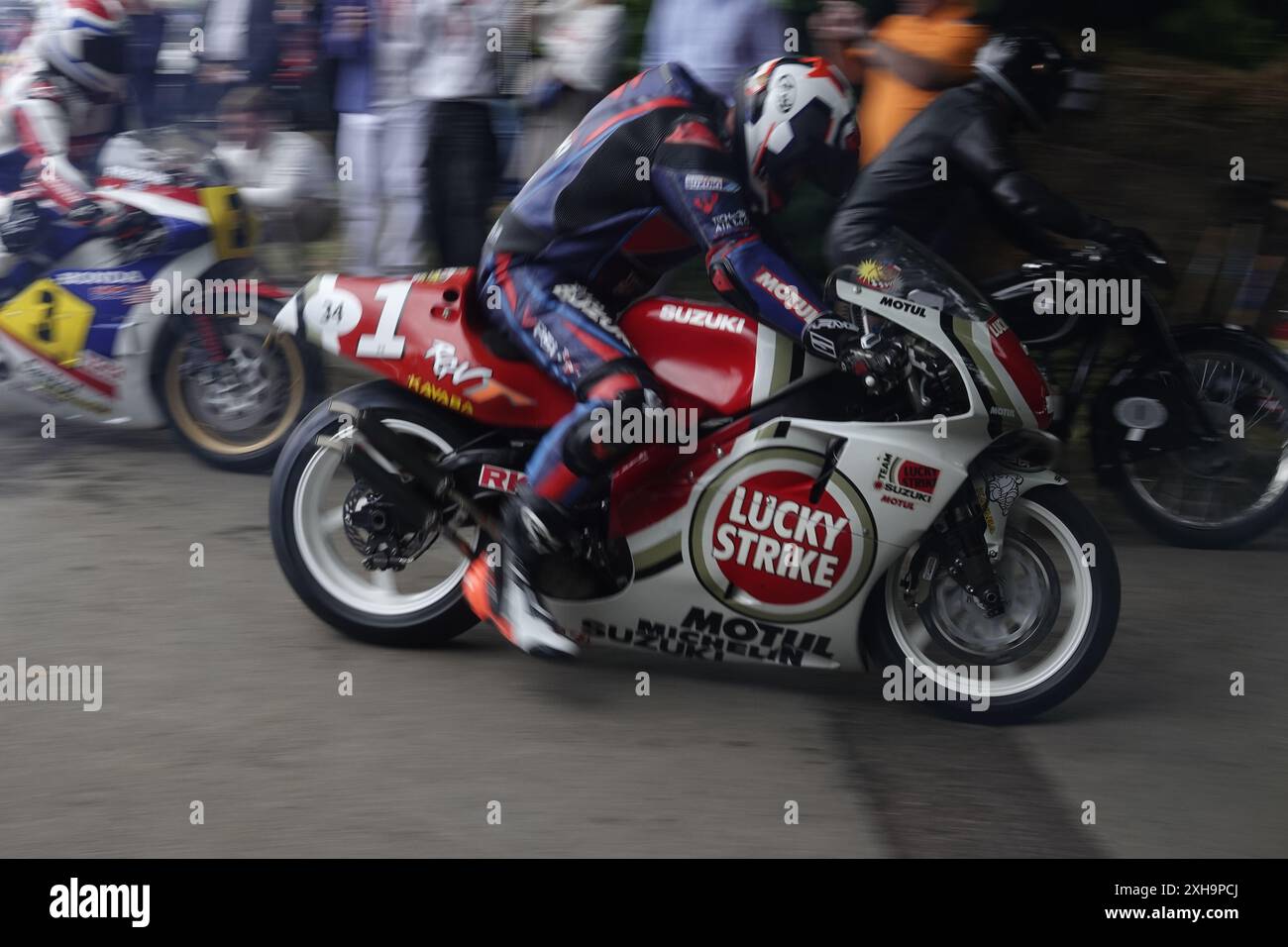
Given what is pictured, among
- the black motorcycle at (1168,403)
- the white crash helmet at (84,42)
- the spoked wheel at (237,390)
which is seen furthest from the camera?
the white crash helmet at (84,42)

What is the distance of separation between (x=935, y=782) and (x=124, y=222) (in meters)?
4.42

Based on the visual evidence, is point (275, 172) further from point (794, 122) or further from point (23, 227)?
point (794, 122)

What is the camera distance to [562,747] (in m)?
4.49

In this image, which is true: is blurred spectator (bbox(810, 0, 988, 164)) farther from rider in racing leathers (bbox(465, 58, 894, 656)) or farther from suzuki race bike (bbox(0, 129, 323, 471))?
suzuki race bike (bbox(0, 129, 323, 471))

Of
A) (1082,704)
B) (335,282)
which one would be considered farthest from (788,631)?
(335,282)

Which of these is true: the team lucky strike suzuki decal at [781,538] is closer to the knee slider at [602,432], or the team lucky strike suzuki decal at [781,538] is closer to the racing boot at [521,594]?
the knee slider at [602,432]

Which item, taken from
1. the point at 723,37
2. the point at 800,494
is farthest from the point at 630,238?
the point at 723,37

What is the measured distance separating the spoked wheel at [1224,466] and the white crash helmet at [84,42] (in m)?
4.80

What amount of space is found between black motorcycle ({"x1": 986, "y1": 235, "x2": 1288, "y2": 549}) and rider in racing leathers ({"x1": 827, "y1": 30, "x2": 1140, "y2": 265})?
0.78 feet

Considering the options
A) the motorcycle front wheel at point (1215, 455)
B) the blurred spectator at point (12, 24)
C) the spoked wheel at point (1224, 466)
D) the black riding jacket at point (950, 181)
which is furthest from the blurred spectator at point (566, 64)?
the blurred spectator at point (12, 24)

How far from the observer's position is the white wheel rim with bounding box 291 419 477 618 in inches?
200

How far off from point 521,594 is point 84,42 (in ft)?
13.7

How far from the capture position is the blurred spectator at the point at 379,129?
296 inches

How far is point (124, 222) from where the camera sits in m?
6.99
